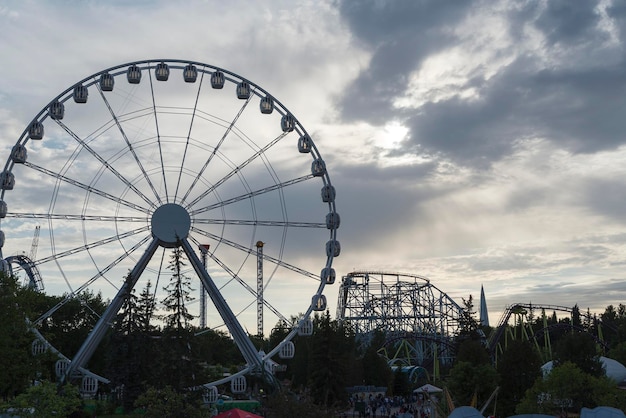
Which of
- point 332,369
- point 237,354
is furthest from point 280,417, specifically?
point 237,354

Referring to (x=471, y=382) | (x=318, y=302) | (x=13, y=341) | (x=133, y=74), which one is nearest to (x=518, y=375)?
(x=471, y=382)

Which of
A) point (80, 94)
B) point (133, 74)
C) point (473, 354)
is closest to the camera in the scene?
point (80, 94)

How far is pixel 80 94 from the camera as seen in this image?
4612 cm

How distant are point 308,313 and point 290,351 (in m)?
2.47

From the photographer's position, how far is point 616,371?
209 ft

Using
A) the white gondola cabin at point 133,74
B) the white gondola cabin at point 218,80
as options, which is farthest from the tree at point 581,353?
the white gondola cabin at point 133,74

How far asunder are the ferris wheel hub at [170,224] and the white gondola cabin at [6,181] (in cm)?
880

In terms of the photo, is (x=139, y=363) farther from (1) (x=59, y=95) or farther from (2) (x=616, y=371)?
(2) (x=616, y=371)

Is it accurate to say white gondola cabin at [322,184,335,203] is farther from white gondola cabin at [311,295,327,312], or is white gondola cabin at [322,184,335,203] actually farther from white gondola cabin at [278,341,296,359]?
white gondola cabin at [278,341,296,359]

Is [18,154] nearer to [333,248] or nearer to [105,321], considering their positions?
[105,321]

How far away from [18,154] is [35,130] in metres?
1.74

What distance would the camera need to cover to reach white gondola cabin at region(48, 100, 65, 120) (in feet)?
150

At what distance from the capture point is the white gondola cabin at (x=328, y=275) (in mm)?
47406

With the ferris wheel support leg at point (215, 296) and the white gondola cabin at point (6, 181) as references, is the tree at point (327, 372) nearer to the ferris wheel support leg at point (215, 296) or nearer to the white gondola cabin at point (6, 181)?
the ferris wheel support leg at point (215, 296)
